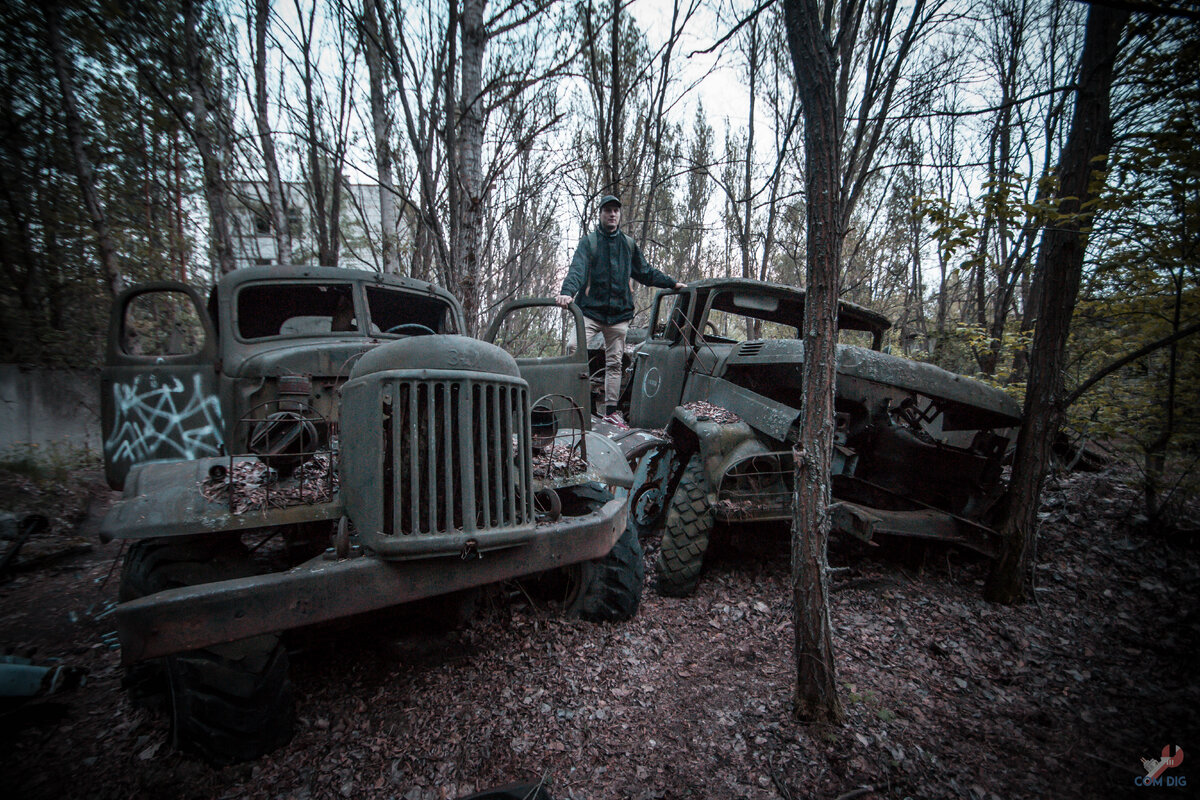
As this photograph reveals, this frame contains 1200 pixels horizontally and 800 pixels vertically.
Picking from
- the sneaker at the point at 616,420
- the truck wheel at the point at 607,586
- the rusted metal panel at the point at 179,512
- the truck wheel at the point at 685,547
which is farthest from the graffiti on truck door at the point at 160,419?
the sneaker at the point at 616,420

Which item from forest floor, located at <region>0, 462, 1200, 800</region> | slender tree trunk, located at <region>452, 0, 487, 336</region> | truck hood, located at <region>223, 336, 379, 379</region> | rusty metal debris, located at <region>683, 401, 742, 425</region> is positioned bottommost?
forest floor, located at <region>0, 462, 1200, 800</region>

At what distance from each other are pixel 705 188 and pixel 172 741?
16520 millimetres

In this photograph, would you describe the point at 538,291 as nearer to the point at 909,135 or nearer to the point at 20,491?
the point at 909,135

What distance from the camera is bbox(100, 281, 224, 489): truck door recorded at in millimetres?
3416

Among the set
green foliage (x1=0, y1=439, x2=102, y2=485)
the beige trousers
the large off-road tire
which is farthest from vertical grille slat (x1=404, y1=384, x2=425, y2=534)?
green foliage (x1=0, y1=439, x2=102, y2=485)

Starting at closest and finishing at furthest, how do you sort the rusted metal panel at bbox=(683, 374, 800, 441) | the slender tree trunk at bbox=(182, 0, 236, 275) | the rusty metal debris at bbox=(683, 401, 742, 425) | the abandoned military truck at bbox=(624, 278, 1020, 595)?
1. the abandoned military truck at bbox=(624, 278, 1020, 595)
2. the rusted metal panel at bbox=(683, 374, 800, 441)
3. the rusty metal debris at bbox=(683, 401, 742, 425)
4. the slender tree trunk at bbox=(182, 0, 236, 275)

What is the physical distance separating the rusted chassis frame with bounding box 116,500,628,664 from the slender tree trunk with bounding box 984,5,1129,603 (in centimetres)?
284

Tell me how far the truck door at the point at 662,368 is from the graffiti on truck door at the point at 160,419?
3539mm

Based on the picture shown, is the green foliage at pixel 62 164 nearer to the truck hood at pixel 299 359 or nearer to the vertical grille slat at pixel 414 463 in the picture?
the truck hood at pixel 299 359

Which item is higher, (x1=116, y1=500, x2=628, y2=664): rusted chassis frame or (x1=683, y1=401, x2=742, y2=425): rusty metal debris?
(x1=683, y1=401, x2=742, y2=425): rusty metal debris

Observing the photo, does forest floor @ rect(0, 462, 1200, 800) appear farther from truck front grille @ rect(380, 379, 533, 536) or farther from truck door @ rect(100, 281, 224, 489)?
truck door @ rect(100, 281, 224, 489)

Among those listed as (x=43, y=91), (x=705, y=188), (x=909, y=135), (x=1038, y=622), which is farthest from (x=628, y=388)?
(x=705, y=188)

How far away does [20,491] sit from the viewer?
4.84m

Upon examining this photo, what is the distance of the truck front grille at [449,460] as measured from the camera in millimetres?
1919
